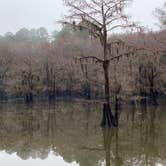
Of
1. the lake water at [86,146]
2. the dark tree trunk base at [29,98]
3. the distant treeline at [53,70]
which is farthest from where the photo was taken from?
the dark tree trunk base at [29,98]

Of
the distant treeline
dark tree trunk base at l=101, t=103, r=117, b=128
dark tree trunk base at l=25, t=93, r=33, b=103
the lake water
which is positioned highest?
the distant treeline

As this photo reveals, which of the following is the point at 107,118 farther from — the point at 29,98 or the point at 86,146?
the point at 29,98

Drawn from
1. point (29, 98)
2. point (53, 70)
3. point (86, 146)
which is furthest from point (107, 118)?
point (53, 70)

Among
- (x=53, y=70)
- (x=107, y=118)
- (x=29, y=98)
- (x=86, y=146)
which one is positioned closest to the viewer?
(x=86, y=146)

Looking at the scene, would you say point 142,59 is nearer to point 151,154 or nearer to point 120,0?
point 120,0

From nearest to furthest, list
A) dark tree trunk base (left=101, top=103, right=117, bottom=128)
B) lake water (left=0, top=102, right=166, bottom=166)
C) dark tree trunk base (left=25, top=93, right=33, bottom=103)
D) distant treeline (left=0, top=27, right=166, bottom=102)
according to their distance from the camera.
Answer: lake water (left=0, top=102, right=166, bottom=166) → dark tree trunk base (left=101, top=103, right=117, bottom=128) → distant treeline (left=0, top=27, right=166, bottom=102) → dark tree trunk base (left=25, top=93, right=33, bottom=103)

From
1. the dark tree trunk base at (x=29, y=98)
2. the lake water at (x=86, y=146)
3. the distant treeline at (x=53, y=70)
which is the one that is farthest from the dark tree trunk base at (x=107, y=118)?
the dark tree trunk base at (x=29, y=98)

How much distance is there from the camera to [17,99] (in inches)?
2557

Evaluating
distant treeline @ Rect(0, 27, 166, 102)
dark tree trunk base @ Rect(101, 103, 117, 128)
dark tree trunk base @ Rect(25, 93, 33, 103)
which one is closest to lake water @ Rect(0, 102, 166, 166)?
dark tree trunk base @ Rect(101, 103, 117, 128)

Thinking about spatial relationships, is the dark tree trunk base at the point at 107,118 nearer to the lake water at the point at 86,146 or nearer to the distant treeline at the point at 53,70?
the lake water at the point at 86,146

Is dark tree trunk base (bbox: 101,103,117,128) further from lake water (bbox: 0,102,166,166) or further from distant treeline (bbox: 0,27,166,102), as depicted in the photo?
distant treeline (bbox: 0,27,166,102)

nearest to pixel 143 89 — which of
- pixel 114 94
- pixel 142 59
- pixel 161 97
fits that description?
pixel 142 59

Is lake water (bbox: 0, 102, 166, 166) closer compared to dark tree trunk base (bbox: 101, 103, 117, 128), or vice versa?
lake water (bbox: 0, 102, 166, 166)

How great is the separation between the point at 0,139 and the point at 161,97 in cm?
3700
